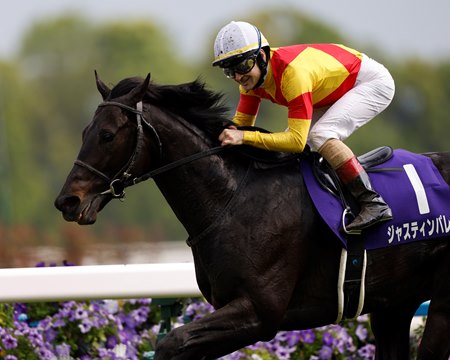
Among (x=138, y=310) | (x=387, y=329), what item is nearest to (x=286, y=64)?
(x=387, y=329)

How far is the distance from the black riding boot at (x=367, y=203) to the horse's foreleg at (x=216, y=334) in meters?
0.60

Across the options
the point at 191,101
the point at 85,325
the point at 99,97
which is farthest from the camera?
the point at 99,97

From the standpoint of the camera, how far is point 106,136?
5.05 metres

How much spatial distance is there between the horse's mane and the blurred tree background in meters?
36.2

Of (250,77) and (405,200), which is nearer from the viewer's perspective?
(250,77)

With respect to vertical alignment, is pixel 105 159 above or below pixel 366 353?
above

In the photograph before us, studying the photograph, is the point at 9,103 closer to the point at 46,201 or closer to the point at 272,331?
the point at 46,201

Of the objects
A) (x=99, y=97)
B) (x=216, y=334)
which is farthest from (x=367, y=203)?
(x=99, y=97)

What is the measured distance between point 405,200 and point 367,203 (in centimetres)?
25

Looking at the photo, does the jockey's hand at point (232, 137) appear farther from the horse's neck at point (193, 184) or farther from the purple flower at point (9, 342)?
the purple flower at point (9, 342)

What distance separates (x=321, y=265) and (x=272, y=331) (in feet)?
1.32

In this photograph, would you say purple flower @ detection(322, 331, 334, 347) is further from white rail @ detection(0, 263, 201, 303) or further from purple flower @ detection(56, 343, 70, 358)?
purple flower @ detection(56, 343, 70, 358)

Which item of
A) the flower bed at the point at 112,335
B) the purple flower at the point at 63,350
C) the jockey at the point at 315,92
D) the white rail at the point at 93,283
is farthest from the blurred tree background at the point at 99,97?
the jockey at the point at 315,92

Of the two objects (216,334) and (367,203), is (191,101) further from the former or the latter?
(216,334)
